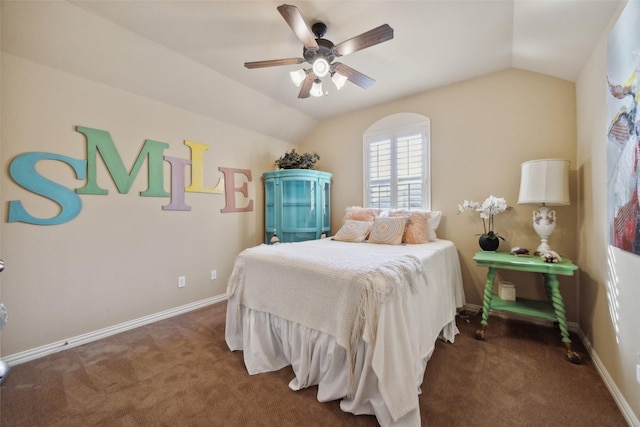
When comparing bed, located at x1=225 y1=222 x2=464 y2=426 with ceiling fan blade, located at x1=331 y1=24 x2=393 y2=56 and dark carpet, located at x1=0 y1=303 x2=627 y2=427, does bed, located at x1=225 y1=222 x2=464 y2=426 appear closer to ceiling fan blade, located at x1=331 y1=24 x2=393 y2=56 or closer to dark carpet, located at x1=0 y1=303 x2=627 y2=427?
dark carpet, located at x1=0 y1=303 x2=627 y2=427

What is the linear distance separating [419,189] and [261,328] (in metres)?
2.40

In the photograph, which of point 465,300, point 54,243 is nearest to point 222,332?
point 54,243

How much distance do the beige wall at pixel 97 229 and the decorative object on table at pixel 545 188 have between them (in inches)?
129

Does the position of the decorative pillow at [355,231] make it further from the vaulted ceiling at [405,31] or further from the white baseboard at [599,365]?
the vaulted ceiling at [405,31]

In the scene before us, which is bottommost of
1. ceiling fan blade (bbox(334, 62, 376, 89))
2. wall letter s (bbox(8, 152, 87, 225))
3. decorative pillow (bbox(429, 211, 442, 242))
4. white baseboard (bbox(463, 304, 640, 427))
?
white baseboard (bbox(463, 304, 640, 427))

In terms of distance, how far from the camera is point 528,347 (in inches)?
79.6

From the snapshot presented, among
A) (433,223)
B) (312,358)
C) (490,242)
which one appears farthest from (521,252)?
(312,358)

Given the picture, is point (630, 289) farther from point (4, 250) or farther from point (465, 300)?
point (4, 250)

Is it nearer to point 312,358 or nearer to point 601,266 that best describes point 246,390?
point 312,358

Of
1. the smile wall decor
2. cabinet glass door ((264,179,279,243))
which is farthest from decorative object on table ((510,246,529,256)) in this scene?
the smile wall decor

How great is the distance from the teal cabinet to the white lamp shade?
92.3 inches

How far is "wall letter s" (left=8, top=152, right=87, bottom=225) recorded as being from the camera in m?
1.86

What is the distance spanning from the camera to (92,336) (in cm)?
221

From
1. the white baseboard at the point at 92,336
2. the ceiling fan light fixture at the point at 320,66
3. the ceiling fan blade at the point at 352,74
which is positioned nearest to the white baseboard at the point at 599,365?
the ceiling fan blade at the point at 352,74
